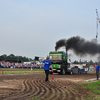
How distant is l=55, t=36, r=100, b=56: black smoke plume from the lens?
3366 centimetres

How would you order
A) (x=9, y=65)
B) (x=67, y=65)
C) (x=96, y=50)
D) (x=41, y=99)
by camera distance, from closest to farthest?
(x=41, y=99) → (x=67, y=65) → (x=96, y=50) → (x=9, y=65)

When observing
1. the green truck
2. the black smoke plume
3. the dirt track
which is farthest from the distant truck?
the dirt track

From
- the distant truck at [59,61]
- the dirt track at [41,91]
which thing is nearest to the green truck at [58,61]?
the distant truck at [59,61]

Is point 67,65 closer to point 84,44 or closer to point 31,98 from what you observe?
point 84,44

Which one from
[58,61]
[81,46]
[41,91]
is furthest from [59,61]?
[41,91]

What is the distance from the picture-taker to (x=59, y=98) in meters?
6.57

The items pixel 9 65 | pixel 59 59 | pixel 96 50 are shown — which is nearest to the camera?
pixel 59 59

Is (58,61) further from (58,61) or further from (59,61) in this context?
(59,61)

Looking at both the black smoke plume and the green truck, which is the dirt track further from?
the black smoke plume

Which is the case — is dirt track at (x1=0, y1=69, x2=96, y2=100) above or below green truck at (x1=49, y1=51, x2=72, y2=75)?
below

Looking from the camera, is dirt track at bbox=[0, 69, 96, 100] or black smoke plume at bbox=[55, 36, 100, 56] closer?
dirt track at bbox=[0, 69, 96, 100]

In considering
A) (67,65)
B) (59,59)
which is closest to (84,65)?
(67,65)

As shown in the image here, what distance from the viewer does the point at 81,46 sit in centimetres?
3388

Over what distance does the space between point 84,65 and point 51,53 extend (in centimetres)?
1124
